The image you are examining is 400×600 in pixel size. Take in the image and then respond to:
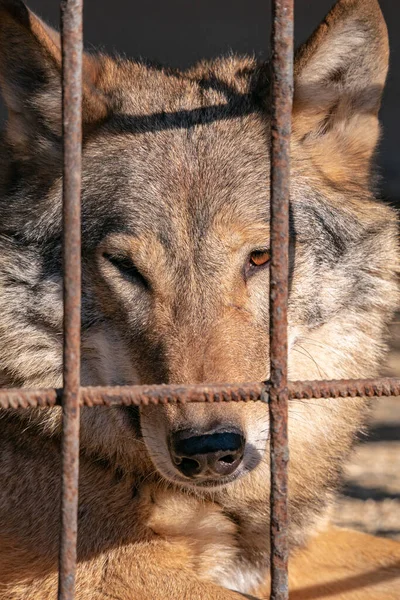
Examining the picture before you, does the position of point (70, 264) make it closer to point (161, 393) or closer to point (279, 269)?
point (161, 393)

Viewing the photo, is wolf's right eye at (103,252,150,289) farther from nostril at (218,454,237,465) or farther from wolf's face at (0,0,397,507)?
nostril at (218,454,237,465)

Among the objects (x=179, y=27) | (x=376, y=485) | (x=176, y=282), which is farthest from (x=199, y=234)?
(x=179, y=27)

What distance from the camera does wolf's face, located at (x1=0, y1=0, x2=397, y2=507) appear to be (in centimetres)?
250

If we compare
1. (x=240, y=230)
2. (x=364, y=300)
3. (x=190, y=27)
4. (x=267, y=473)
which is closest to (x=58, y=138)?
(x=240, y=230)

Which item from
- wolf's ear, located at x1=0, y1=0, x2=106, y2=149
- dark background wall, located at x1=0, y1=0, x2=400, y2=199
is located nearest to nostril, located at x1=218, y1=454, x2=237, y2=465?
wolf's ear, located at x1=0, y1=0, x2=106, y2=149

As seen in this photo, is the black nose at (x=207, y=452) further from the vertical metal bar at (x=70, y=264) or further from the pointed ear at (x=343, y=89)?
the pointed ear at (x=343, y=89)

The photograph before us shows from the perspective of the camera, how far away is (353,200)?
296cm

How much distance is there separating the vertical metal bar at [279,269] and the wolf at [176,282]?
43 cm

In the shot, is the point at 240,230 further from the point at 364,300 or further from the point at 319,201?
the point at 364,300

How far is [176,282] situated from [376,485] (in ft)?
7.69

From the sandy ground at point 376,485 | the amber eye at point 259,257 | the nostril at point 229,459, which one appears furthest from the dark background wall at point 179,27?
the nostril at point 229,459

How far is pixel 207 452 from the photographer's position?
2.20 metres

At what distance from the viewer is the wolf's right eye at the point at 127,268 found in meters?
2.63

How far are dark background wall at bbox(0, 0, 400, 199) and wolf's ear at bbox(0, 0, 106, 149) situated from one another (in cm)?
473
